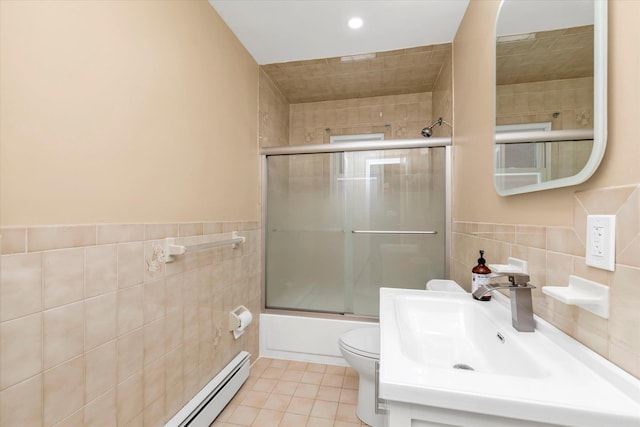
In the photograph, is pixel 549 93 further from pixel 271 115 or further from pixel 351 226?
pixel 271 115

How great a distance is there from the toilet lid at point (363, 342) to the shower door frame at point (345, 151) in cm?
40

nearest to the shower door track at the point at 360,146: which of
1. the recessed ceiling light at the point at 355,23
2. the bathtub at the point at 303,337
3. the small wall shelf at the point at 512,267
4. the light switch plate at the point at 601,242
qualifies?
the recessed ceiling light at the point at 355,23

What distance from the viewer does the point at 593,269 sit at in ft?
2.23

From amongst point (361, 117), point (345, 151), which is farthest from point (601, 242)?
point (361, 117)

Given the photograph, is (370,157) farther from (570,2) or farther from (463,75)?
(570,2)

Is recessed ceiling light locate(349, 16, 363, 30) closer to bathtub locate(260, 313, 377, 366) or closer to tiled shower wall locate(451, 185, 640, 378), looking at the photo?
tiled shower wall locate(451, 185, 640, 378)

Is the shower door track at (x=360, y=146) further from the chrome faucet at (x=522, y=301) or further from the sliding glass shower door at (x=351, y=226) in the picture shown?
the chrome faucet at (x=522, y=301)

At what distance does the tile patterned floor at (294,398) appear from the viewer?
153cm

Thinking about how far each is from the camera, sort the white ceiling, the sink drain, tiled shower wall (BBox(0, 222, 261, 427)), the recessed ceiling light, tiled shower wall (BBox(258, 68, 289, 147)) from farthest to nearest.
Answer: tiled shower wall (BBox(258, 68, 289, 147))
the recessed ceiling light
the white ceiling
the sink drain
tiled shower wall (BBox(0, 222, 261, 427))

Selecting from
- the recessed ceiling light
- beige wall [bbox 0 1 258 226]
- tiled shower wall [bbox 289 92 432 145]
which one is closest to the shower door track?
beige wall [bbox 0 1 258 226]

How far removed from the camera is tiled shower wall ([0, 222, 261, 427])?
0.75 meters

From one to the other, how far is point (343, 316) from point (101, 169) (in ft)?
5.86

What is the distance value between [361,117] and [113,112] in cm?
236

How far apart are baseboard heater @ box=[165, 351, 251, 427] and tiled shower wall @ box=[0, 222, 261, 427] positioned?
0.14 ft
